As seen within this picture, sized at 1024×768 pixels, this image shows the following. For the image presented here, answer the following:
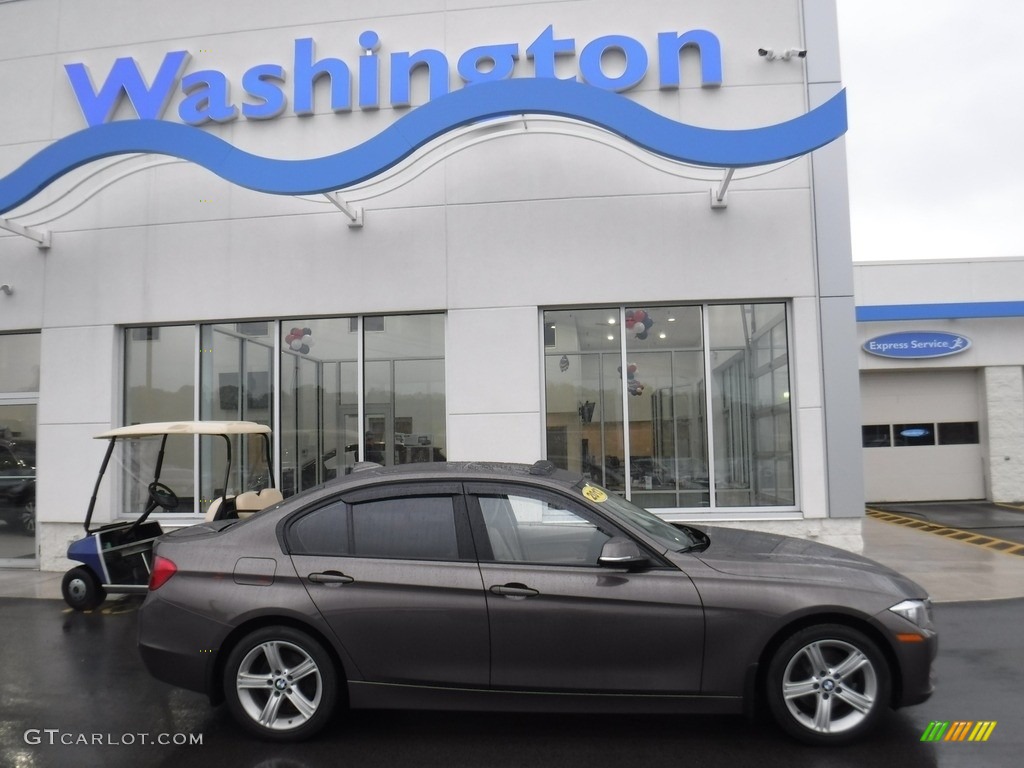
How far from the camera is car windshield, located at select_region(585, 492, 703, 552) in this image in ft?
13.7

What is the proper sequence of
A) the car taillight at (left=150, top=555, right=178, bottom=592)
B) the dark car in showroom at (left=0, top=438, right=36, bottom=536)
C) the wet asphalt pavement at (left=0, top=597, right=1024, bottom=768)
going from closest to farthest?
the wet asphalt pavement at (left=0, top=597, right=1024, bottom=768), the car taillight at (left=150, top=555, right=178, bottom=592), the dark car in showroom at (left=0, top=438, right=36, bottom=536)

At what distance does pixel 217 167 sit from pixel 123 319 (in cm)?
281

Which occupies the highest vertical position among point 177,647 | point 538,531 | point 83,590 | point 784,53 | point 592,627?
point 784,53

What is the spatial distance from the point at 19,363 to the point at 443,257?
630 centimetres

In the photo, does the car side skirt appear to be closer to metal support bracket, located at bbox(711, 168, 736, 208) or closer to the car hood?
the car hood

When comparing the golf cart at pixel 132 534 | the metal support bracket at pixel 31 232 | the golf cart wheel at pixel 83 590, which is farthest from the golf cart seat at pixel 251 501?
the metal support bracket at pixel 31 232

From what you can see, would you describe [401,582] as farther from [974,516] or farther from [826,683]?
[974,516]

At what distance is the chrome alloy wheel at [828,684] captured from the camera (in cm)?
377

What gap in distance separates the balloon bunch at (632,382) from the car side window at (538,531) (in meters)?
5.11

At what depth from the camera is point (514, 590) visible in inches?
153

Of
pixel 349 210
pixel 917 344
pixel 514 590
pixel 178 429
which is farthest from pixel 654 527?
pixel 917 344
